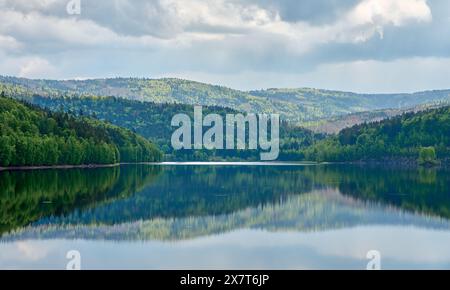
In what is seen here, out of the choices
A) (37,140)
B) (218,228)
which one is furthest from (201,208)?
(37,140)

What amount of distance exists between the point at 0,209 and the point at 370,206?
38.4 metres

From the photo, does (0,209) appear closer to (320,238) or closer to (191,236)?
(191,236)

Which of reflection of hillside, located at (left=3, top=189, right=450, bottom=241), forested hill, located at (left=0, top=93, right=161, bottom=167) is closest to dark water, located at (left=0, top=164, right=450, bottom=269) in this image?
reflection of hillside, located at (left=3, top=189, right=450, bottom=241)

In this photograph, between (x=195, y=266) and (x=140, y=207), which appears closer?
(x=195, y=266)

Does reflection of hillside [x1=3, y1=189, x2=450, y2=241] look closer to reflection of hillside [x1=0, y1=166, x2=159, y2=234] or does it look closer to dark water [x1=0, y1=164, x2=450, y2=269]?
dark water [x1=0, y1=164, x2=450, y2=269]

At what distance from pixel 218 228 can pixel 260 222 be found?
596cm

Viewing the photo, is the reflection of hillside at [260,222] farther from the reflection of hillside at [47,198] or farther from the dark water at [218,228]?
the reflection of hillside at [47,198]

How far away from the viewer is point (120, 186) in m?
105

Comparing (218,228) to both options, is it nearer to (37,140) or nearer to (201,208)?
(201,208)

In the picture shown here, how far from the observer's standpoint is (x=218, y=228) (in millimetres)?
60094

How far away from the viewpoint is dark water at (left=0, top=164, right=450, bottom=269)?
43.0m

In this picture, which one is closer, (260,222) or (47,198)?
(260,222)
